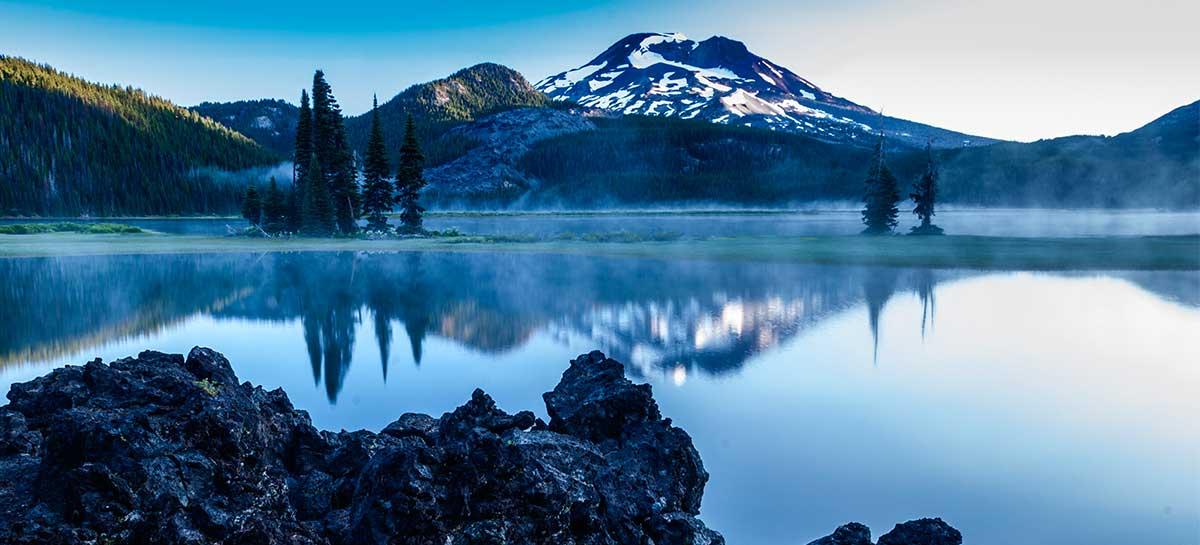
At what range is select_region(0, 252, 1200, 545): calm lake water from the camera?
7883 mm

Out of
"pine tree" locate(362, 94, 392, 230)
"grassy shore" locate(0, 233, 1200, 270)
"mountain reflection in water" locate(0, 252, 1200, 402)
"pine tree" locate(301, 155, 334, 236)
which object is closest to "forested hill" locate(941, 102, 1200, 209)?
"grassy shore" locate(0, 233, 1200, 270)

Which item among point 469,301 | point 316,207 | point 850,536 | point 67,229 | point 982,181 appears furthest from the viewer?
point 982,181

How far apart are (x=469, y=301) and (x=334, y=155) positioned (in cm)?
4253

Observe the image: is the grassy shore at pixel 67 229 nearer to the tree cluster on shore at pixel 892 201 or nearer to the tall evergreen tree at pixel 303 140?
the tall evergreen tree at pixel 303 140

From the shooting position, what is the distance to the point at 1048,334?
17734 millimetres

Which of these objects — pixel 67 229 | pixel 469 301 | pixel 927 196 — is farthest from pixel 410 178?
pixel 927 196

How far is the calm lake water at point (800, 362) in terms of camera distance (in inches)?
310

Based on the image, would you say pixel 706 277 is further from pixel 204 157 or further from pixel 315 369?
pixel 204 157

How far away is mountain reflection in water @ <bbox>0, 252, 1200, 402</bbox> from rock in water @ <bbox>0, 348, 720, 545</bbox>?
528 centimetres

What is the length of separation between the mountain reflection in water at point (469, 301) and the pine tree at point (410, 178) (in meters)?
18.4

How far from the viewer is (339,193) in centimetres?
5709

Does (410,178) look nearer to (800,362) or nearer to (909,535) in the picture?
(800,362)

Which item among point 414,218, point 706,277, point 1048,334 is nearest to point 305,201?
point 414,218

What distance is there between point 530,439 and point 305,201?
52405 mm
